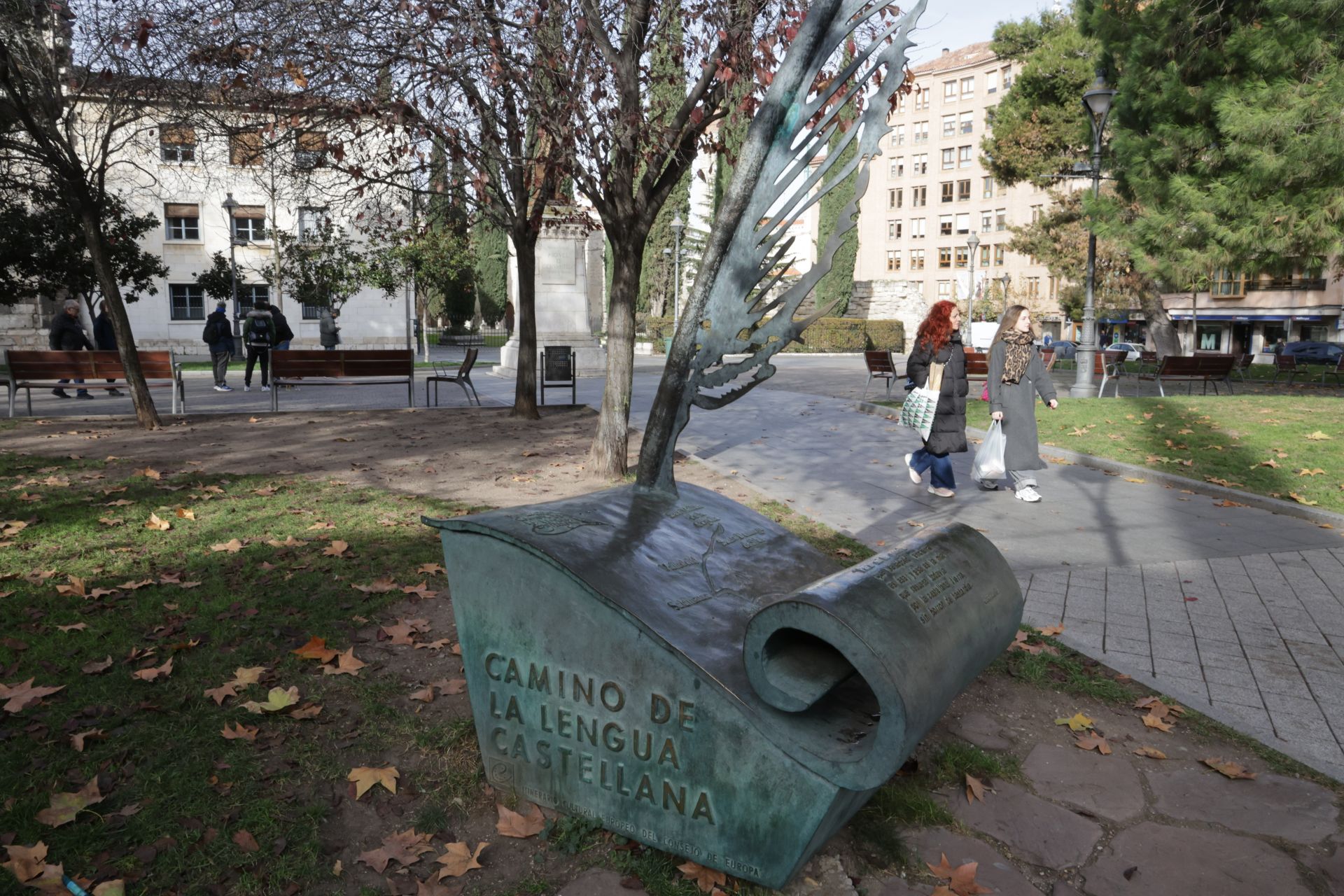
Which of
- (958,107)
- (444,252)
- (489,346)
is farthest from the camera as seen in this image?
(958,107)

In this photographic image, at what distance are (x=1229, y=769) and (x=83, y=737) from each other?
4134mm

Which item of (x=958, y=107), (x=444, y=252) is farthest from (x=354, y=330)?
(x=958, y=107)

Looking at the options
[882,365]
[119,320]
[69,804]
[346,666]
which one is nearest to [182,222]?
[119,320]

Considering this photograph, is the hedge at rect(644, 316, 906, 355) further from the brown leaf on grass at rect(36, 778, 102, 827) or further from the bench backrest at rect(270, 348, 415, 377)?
the brown leaf on grass at rect(36, 778, 102, 827)

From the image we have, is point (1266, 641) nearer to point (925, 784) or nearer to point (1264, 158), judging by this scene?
point (925, 784)

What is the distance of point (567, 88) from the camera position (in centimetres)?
772

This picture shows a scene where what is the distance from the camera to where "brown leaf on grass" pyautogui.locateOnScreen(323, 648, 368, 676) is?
13.0ft

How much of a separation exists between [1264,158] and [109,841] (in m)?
17.2

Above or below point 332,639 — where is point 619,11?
above

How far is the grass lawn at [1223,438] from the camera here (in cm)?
877

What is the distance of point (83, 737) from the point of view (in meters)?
3.28

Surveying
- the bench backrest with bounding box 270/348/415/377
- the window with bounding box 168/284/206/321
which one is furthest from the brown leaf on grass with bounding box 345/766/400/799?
the window with bounding box 168/284/206/321

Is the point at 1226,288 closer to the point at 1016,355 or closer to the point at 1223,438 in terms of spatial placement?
the point at 1223,438

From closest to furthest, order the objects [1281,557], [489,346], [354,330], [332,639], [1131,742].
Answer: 1. [1131,742]
2. [332,639]
3. [1281,557]
4. [354,330]
5. [489,346]
